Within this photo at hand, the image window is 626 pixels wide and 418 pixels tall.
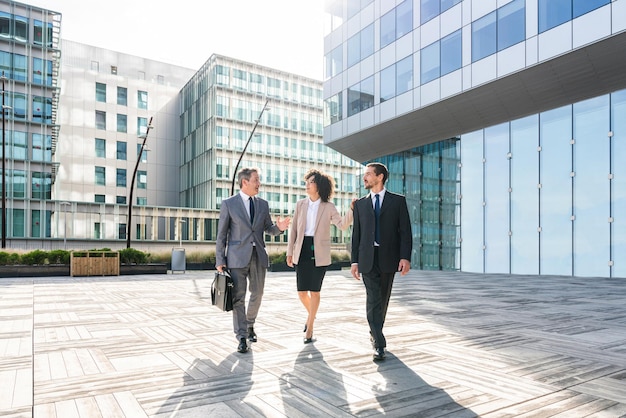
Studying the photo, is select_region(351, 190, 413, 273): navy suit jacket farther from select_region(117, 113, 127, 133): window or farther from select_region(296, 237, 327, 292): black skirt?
select_region(117, 113, 127, 133): window

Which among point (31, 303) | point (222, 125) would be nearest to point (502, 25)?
point (31, 303)

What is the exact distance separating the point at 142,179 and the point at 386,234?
2160 inches

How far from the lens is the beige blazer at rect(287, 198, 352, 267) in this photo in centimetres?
634

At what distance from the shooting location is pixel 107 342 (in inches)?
256

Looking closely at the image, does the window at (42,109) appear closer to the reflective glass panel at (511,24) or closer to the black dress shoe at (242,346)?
the reflective glass panel at (511,24)

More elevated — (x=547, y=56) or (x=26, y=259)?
(x=547, y=56)

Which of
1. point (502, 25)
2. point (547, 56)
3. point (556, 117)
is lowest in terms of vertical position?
point (556, 117)

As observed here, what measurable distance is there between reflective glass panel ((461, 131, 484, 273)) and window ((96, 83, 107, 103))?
1625 inches

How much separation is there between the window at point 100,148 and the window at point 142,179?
4.26m

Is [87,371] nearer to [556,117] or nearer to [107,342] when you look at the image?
[107,342]

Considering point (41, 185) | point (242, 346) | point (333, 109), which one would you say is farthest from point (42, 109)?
point (242, 346)

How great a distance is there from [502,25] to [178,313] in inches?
708

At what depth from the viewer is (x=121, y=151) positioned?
54.7 m

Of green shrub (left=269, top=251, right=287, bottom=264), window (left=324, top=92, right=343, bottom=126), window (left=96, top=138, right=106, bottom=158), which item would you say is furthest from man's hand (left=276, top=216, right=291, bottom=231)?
window (left=96, top=138, right=106, bottom=158)
